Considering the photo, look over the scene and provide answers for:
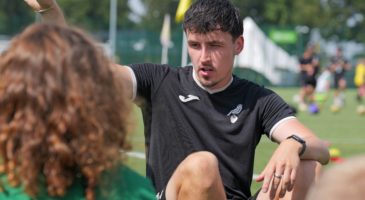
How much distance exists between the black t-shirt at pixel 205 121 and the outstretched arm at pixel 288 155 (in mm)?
99

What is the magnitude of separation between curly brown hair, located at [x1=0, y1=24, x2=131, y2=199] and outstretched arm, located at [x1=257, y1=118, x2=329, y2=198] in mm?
1301

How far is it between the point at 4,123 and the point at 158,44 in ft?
153

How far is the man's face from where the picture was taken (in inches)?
180

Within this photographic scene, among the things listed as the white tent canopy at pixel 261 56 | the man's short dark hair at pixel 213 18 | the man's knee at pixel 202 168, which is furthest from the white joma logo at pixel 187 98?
the white tent canopy at pixel 261 56

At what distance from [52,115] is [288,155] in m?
1.59

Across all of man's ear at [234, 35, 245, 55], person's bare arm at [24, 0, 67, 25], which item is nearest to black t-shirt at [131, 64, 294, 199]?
man's ear at [234, 35, 245, 55]

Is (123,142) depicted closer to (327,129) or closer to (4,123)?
(4,123)

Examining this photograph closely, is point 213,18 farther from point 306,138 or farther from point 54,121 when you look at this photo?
point 54,121

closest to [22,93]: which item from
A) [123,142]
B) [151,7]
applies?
[123,142]

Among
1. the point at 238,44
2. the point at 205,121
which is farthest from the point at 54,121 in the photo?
the point at 238,44

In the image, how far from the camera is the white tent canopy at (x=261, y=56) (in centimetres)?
3609

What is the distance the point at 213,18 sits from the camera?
4.63 meters

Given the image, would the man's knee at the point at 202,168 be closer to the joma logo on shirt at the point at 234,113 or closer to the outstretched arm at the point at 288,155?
the outstretched arm at the point at 288,155

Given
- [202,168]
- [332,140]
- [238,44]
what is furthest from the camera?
[332,140]
